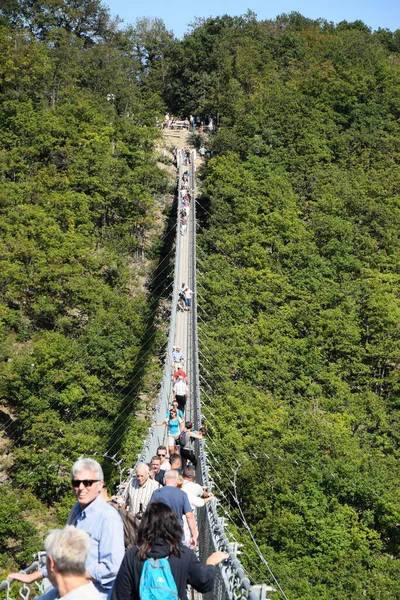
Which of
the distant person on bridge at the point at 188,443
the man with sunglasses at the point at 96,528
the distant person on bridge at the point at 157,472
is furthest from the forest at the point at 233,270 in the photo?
the man with sunglasses at the point at 96,528

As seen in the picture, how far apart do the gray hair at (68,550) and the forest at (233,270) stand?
10.1 meters

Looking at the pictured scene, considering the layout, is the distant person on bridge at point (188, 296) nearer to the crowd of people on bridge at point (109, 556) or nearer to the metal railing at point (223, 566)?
the metal railing at point (223, 566)

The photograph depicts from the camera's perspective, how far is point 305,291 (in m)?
23.4

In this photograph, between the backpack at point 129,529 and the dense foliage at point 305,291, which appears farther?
the dense foliage at point 305,291

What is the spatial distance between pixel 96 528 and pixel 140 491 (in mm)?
1613

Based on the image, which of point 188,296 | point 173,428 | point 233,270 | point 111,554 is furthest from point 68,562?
point 233,270

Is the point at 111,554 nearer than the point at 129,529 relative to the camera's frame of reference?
Yes

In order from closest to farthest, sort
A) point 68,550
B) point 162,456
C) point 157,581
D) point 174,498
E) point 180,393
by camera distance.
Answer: point 68,550
point 157,581
point 174,498
point 162,456
point 180,393

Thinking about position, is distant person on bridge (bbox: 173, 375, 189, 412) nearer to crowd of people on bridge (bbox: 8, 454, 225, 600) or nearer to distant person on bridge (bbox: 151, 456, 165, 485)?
distant person on bridge (bbox: 151, 456, 165, 485)

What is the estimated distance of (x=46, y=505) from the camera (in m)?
16.2

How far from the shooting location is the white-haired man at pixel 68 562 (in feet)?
7.78

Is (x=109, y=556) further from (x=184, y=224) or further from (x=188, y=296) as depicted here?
(x=184, y=224)

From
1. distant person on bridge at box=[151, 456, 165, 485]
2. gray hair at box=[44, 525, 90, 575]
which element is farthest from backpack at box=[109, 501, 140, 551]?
distant person on bridge at box=[151, 456, 165, 485]

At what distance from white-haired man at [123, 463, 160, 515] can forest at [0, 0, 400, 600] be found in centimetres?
786
